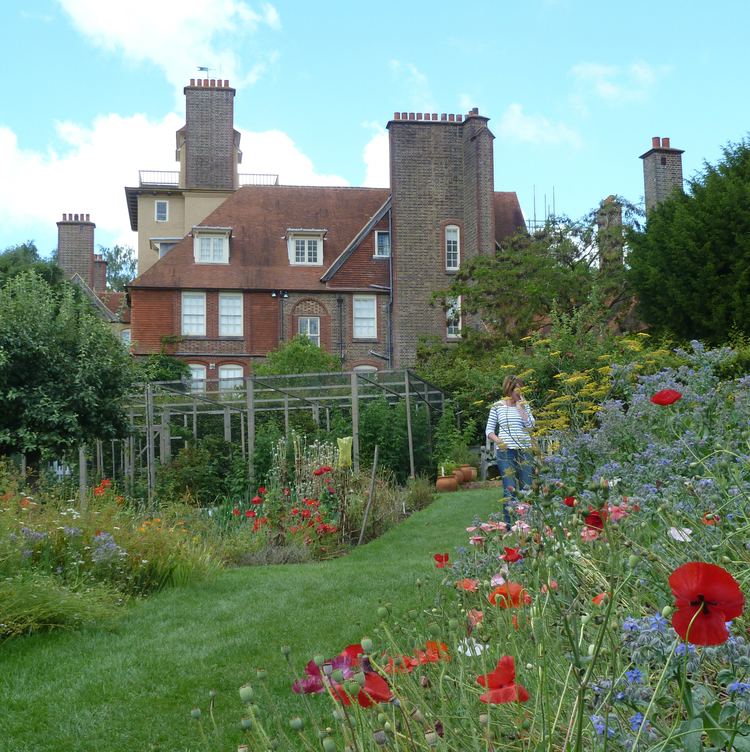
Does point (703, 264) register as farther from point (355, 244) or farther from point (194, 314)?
point (194, 314)

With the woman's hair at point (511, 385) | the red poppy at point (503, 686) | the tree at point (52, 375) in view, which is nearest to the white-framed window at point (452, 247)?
the tree at point (52, 375)

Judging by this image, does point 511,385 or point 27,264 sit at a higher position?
point 27,264

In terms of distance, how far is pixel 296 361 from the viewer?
27.4 meters

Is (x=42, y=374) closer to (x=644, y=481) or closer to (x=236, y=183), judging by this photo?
(x=644, y=481)

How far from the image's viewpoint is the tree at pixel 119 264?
54375 mm

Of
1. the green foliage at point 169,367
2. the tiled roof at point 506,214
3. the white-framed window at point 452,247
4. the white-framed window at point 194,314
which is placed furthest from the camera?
the tiled roof at point 506,214

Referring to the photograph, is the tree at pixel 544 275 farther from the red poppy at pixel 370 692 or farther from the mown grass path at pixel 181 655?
the red poppy at pixel 370 692

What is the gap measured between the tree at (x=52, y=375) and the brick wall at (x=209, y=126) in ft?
92.5

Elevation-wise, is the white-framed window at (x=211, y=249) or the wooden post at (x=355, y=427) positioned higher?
the white-framed window at (x=211, y=249)

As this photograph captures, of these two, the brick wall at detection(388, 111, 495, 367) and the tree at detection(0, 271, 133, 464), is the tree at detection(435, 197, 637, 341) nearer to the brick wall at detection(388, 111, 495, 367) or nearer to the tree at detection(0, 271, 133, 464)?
the brick wall at detection(388, 111, 495, 367)

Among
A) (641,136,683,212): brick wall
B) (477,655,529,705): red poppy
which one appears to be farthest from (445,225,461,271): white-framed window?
(477,655,529,705): red poppy

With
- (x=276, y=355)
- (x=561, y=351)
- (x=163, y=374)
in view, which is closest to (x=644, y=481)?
(x=561, y=351)

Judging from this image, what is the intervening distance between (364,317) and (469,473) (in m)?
17.7

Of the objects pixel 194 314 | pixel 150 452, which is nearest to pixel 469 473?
pixel 150 452
